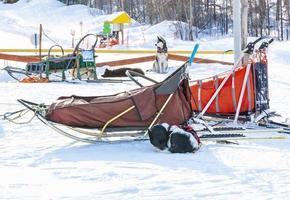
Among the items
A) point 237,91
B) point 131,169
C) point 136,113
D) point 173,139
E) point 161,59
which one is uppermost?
point 161,59

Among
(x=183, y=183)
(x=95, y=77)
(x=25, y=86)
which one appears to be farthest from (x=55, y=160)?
(x=95, y=77)

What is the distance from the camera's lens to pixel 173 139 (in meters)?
5.20

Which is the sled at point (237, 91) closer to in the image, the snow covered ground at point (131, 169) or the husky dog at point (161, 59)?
the snow covered ground at point (131, 169)

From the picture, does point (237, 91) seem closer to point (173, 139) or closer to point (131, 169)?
point (173, 139)

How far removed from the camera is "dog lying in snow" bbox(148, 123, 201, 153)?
5.19 metres

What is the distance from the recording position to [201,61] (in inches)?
671

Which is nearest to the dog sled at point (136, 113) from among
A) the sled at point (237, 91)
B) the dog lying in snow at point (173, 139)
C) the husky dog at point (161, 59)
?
the sled at point (237, 91)

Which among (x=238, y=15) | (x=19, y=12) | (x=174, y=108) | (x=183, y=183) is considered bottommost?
(x=183, y=183)

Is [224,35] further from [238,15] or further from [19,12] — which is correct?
[238,15]

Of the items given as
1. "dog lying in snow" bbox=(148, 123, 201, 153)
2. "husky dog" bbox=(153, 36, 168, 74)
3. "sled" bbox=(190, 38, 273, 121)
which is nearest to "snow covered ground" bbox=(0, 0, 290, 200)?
"dog lying in snow" bbox=(148, 123, 201, 153)

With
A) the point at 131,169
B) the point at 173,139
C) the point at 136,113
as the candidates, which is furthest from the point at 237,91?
the point at 131,169

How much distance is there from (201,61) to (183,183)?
13.0m

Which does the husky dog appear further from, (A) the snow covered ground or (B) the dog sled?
(B) the dog sled

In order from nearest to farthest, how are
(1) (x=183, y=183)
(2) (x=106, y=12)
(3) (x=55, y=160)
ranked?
(1) (x=183, y=183) → (3) (x=55, y=160) → (2) (x=106, y=12)
